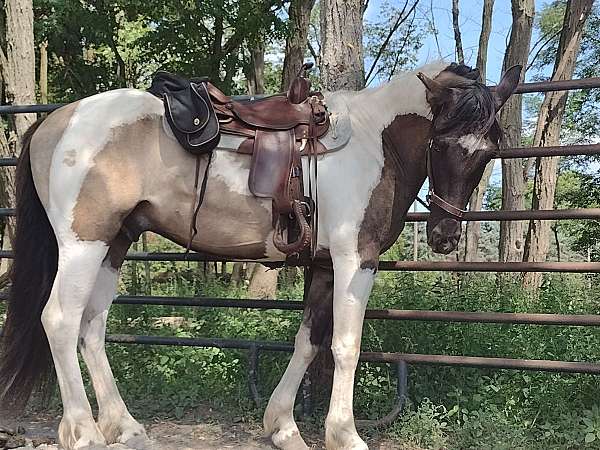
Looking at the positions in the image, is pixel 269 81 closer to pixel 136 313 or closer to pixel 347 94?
pixel 136 313

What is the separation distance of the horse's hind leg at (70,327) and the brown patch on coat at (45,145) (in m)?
0.37

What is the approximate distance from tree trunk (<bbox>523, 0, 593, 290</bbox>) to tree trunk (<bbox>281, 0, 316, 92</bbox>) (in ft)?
14.5

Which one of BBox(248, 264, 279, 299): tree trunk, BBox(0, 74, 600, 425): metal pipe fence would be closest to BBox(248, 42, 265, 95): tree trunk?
BBox(248, 264, 279, 299): tree trunk

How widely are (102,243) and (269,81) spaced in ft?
72.3

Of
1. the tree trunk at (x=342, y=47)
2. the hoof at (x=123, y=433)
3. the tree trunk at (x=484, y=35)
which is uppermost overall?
the tree trunk at (x=484, y=35)

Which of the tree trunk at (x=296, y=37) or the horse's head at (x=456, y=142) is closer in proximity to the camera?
the horse's head at (x=456, y=142)

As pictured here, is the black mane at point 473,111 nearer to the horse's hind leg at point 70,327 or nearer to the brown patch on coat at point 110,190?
the brown patch on coat at point 110,190

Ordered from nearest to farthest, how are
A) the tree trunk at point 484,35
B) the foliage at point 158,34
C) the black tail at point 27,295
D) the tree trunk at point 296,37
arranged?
1. the black tail at point 27,295
2. the tree trunk at point 296,37
3. the foliage at point 158,34
4. the tree trunk at point 484,35

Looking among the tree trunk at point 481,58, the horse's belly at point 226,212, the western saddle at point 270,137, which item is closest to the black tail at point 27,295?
the horse's belly at point 226,212

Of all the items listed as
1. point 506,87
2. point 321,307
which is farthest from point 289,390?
point 506,87

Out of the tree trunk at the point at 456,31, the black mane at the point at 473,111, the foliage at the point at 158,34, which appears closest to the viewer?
the black mane at the point at 473,111

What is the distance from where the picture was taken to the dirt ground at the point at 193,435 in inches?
141

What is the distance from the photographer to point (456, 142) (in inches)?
121

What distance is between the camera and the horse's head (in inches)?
120
